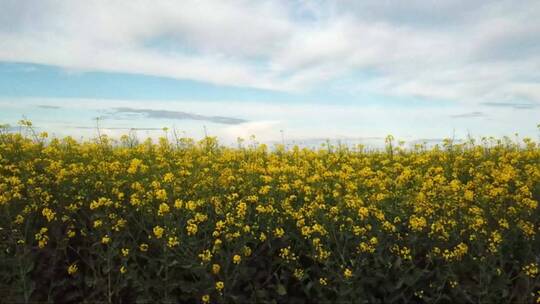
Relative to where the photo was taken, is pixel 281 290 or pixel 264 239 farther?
pixel 264 239

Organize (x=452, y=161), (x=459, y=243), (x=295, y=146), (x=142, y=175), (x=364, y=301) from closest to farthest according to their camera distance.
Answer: (x=364, y=301), (x=459, y=243), (x=142, y=175), (x=452, y=161), (x=295, y=146)

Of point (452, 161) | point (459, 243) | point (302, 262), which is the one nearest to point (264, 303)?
point (302, 262)

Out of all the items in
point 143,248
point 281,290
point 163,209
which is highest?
point 163,209

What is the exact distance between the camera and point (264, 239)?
6.35 meters

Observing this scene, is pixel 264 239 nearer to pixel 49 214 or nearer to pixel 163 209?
pixel 163 209

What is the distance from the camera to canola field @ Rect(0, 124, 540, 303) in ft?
19.9

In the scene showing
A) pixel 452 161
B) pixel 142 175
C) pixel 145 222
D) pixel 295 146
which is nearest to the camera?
pixel 145 222

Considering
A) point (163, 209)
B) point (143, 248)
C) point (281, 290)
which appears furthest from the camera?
point (143, 248)

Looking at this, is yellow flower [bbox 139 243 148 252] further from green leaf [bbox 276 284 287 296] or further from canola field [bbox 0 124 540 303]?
green leaf [bbox 276 284 287 296]

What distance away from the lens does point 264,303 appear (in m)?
6.01

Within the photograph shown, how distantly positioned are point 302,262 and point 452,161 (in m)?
5.67

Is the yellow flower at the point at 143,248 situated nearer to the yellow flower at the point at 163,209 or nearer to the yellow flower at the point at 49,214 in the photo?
the yellow flower at the point at 163,209

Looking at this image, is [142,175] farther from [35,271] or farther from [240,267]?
[240,267]

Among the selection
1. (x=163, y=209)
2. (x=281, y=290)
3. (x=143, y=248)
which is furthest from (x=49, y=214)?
(x=281, y=290)
